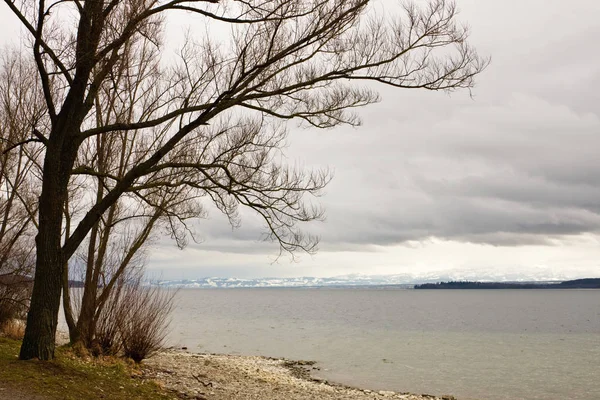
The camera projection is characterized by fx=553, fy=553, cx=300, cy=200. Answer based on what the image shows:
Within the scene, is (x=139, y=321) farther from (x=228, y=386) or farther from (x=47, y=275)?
(x=47, y=275)

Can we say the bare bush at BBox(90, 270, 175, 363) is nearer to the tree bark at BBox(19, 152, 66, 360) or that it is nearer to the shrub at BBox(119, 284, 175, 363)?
the shrub at BBox(119, 284, 175, 363)

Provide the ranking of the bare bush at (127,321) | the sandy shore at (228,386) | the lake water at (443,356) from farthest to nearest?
the lake water at (443,356), the bare bush at (127,321), the sandy shore at (228,386)

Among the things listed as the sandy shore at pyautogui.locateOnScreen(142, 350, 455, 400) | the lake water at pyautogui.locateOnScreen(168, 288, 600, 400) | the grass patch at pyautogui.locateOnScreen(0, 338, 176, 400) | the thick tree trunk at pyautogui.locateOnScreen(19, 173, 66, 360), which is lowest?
the lake water at pyautogui.locateOnScreen(168, 288, 600, 400)

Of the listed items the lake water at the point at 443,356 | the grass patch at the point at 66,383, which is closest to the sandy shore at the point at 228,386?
the grass patch at the point at 66,383

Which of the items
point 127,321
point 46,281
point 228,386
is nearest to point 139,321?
point 127,321

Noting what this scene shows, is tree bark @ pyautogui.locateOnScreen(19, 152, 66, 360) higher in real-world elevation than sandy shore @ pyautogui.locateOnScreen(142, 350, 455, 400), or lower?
higher

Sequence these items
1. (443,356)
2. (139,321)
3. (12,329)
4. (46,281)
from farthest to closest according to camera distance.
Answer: (443,356) < (12,329) < (139,321) < (46,281)

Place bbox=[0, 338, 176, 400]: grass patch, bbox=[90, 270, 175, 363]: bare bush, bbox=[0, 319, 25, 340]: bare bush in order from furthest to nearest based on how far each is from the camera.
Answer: bbox=[0, 319, 25, 340]: bare bush → bbox=[90, 270, 175, 363]: bare bush → bbox=[0, 338, 176, 400]: grass patch

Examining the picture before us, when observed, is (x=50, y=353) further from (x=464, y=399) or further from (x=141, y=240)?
(x=464, y=399)

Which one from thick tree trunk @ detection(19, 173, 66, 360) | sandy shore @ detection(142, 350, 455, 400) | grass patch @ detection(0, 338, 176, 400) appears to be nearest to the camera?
grass patch @ detection(0, 338, 176, 400)

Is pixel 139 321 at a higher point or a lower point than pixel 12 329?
higher

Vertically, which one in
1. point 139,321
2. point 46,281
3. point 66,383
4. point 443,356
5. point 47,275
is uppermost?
point 47,275

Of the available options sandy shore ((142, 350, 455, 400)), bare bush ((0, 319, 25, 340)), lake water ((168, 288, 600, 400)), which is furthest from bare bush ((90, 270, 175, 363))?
lake water ((168, 288, 600, 400))

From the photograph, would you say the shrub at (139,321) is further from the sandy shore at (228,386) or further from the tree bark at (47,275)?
the tree bark at (47,275)
